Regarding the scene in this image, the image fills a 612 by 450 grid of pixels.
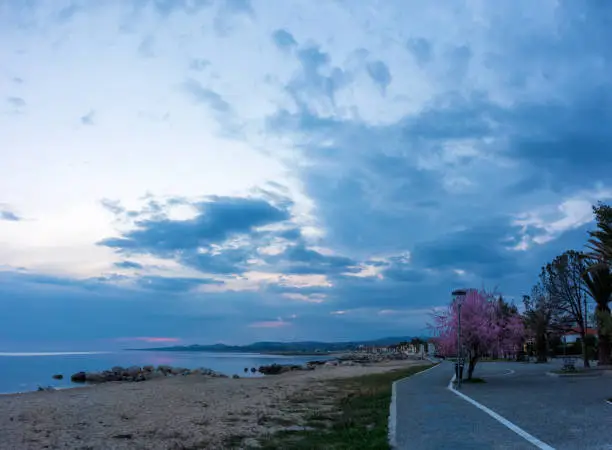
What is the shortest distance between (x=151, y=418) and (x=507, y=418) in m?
12.0

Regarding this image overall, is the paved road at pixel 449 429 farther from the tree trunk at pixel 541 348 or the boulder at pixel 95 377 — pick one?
the tree trunk at pixel 541 348

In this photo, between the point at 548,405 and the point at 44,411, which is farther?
the point at 44,411

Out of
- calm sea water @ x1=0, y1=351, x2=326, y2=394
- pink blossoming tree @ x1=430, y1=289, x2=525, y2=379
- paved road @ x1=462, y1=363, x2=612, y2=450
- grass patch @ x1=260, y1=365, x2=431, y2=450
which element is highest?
pink blossoming tree @ x1=430, y1=289, x2=525, y2=379

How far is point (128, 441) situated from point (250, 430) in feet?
11.3

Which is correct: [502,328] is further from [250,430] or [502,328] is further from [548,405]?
[250,430]

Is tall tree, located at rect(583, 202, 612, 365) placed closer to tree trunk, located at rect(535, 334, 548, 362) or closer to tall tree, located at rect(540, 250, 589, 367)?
tall tree, located at rect(540, 250, 589, 367)

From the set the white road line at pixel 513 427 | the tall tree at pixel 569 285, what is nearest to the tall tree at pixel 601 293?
the tall tree at pixel 569 285

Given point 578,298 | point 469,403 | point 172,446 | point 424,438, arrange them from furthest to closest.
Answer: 1. point 578,298
2. point 469,403
3. point 172,446
4. point 424,438

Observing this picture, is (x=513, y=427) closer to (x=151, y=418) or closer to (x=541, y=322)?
(x=151, y=418)

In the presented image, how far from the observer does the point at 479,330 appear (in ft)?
91.0

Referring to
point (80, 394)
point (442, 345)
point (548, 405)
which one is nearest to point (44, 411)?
point (80, 394)

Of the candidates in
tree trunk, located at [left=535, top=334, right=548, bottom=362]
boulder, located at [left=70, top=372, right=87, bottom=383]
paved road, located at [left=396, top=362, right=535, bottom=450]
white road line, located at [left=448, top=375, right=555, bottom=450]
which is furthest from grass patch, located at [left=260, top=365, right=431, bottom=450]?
tree trunk, located at [left=535, top=334, right=548, bottom=362]

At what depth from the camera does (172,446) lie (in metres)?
13.6

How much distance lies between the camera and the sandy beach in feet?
47.1
